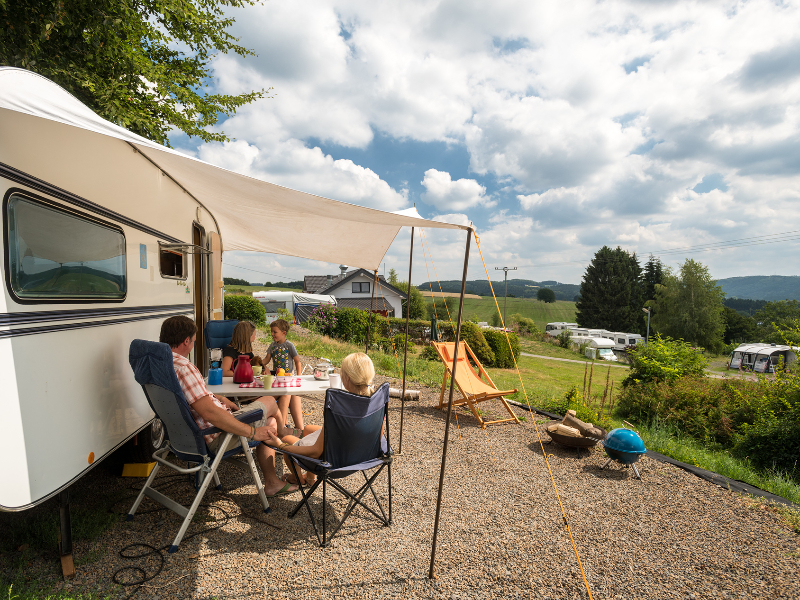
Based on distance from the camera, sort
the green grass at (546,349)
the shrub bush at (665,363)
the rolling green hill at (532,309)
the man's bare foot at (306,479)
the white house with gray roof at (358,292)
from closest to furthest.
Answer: the man's bare foot at (306,479), the shrub bush at (665,363), the green grass at (546,349), the white house with gray roof at (358,292), the rolling green hill at (532,309)

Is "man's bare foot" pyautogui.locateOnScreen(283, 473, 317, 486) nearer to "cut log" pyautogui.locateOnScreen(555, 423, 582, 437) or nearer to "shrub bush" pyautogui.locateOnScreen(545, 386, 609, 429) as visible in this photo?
"cut log" pyautogui.locateOnScreen(555, 423, 582, 437)

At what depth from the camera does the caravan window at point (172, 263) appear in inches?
149

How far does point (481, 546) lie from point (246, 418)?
1612mm

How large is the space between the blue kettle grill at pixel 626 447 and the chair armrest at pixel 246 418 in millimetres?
2948

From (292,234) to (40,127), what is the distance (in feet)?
9.50

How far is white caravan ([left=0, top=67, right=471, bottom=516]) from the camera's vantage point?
5.72 feet

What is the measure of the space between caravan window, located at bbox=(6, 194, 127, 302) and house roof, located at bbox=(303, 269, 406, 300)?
1098 inches

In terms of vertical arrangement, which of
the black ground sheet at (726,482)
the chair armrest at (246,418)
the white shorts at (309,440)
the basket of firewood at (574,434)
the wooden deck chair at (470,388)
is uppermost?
the chair armrest at (246,418)

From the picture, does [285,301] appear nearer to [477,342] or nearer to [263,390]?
[477,342]

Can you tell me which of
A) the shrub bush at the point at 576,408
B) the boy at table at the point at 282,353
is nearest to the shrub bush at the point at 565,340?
the shrub bush at the point at 576,408

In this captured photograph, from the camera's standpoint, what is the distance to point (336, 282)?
3294 cm

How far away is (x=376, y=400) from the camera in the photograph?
2553mm

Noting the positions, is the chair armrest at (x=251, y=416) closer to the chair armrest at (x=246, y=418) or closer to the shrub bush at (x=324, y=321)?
the chair armrest at (x=246, y=418)

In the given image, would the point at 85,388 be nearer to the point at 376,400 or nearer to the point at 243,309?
the point at 376,400
